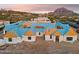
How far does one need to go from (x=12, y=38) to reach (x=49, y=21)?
0.40 metres

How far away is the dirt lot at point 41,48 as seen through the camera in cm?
246

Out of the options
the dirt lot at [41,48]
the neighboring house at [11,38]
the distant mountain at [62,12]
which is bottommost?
the dirt lot at [41,48]

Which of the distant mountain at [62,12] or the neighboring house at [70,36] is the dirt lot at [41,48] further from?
the distant mountain at [62,12]

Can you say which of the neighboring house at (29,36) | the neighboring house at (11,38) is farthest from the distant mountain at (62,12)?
the neighboring house at (11,38)

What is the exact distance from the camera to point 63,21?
2453mm

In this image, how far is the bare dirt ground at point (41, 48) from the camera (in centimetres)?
246

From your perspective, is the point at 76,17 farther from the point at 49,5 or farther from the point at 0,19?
the point at 0,19

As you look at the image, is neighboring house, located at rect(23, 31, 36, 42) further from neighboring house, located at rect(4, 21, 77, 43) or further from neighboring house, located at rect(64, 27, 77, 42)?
neighboring house, located at rect(64, 27, 77, 42)

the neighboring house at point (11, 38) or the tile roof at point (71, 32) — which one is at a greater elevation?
the tile roof at point (71, 32)

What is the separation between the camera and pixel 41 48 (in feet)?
8.11

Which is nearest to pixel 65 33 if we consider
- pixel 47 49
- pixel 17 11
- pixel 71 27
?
pixel 71 27

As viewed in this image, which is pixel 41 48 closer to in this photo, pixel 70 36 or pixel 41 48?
pixel 41 48

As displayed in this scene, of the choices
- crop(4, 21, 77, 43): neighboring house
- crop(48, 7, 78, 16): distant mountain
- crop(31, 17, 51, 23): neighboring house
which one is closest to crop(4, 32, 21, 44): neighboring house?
crop(4, 21, 77, 43): neighboring house

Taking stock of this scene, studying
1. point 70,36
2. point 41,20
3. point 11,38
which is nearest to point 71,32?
point 70,36
